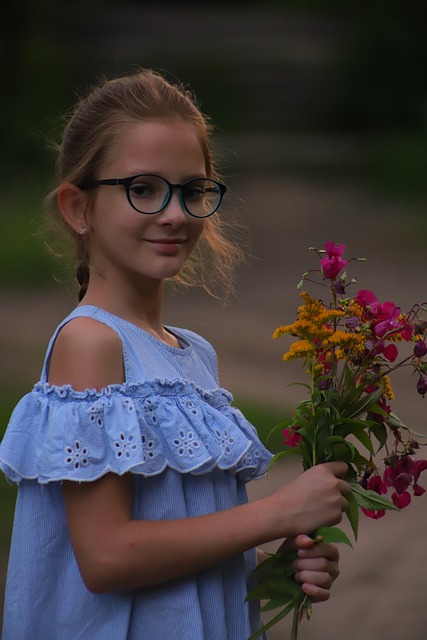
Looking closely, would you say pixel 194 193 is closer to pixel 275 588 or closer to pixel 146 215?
pixel 146 215

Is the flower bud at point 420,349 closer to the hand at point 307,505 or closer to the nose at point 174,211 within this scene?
the hand at point 307,505

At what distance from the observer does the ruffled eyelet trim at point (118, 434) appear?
1.83m

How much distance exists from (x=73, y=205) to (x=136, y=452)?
20.0 inches

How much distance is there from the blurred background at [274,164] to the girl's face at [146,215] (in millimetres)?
2412

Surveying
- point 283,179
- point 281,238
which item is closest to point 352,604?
point 281,238

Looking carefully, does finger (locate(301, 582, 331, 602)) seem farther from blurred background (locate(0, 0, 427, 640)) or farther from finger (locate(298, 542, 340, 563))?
blurred background (locate(0, 0, 427, 640))

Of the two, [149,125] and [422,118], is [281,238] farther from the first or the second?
[149,125]

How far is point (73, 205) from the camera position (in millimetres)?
2082

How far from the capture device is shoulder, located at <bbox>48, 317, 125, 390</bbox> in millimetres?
1860

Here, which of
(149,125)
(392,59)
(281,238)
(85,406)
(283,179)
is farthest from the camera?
(392,59)

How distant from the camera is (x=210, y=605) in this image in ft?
6.40

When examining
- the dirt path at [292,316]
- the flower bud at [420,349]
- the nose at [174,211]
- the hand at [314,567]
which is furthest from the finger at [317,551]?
the dirt path at [292,316]

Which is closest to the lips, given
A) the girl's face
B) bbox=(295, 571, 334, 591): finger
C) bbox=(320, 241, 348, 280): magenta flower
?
the girl's face

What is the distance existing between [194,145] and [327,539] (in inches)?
28.2
